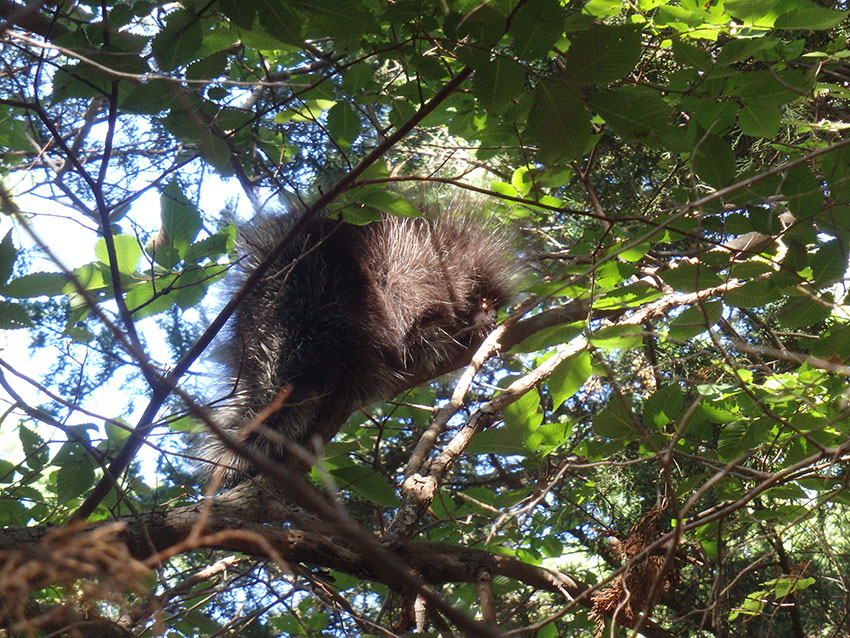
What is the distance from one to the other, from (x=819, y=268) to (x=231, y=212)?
179 centimetres

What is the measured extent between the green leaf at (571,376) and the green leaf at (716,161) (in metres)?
0.37

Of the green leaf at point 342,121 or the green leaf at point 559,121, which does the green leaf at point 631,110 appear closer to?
the green leaf at point 559,121

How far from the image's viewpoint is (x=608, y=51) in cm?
94

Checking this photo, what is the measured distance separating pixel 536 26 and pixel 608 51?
Result: 10cm

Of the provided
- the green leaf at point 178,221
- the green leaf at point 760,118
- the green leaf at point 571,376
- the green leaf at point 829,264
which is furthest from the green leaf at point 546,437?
the green leaf at point 178,221

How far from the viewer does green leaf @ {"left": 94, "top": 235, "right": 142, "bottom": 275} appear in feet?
4.73

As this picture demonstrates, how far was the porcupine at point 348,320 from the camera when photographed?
1.93 m

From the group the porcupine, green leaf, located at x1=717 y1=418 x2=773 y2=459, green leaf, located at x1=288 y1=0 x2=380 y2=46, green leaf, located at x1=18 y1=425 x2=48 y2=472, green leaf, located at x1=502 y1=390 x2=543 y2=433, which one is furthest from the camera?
the porcupine

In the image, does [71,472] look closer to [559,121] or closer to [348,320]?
[348,320]

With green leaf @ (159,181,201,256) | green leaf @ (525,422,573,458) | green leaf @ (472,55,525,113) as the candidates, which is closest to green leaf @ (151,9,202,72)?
green leaf @ (159,181,201,256)

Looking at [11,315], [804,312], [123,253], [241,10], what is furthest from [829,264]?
[11,315]

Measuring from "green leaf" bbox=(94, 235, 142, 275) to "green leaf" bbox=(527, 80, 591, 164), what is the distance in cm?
87

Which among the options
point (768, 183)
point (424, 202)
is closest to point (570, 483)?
point (424, 202)

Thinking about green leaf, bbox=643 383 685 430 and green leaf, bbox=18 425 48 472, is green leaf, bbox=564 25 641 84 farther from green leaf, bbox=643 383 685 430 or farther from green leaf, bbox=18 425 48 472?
green leaf, bbox=18 425 48 472
